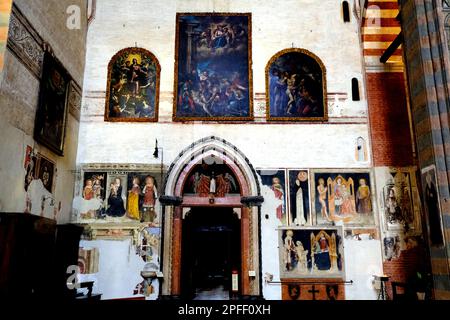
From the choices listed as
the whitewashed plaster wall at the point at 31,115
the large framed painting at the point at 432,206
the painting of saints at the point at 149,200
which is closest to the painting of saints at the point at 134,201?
the painting of saints at the point at 149,200

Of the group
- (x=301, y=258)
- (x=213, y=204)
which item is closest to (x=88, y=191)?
(x=213, y=204)

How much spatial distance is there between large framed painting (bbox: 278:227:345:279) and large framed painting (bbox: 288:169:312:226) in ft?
0.81

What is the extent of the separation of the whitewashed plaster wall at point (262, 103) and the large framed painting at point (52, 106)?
4.18 feet

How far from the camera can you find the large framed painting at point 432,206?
7457 mm

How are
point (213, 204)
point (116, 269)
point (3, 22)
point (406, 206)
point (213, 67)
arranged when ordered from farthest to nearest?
point (213, 67) → point (213, 204) → point (406, 206) → point (116, 269) → point (3, 22)

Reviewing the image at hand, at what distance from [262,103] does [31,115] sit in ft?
19.2

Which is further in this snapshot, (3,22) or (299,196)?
(299,196)

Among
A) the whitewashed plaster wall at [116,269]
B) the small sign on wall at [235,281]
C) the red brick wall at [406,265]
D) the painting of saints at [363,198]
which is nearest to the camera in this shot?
the whitewashed plaster wall at [116,269]

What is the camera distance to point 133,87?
37.4 feet

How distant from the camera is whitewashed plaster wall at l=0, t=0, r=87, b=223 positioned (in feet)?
24.4

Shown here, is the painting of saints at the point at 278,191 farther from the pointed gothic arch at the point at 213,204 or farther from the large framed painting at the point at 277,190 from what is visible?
the pointed gothic arch at the point at 213,204

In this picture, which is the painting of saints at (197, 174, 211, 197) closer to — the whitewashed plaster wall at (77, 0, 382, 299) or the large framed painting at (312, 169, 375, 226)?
the whitewashed plaster wall at (77, 0, 382, 299)

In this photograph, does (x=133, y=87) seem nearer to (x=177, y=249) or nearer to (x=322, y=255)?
(x=177, y=249)
